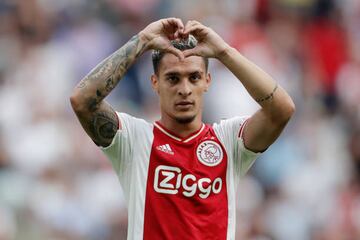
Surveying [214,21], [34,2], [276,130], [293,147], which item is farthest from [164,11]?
[276,130]

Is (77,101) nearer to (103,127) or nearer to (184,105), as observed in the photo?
(103,127)

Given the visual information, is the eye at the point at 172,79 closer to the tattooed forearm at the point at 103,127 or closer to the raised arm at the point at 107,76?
the raised arm at the point at 107,76

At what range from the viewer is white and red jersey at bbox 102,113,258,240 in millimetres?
7723

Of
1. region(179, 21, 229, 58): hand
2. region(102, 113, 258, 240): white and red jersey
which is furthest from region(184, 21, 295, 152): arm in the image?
region(102, 113, 258, 240): white and red jersey

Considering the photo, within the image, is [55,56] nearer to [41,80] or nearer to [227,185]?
[41,80]

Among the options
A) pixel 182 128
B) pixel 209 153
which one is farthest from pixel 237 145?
pixel 182 128

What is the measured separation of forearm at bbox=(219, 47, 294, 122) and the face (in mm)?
233

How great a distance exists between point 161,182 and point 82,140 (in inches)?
231

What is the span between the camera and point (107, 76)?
7727 millimetres

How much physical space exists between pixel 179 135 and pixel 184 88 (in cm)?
38

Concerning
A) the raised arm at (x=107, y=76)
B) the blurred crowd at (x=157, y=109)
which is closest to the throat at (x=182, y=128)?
the raised arm at (x=107, y=76)

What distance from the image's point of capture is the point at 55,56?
14.8 m

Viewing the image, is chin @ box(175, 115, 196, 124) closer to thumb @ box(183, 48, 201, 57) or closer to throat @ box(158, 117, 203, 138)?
throat @ box(158, 117, 203, 138)

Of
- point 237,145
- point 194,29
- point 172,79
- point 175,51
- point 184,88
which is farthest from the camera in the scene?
point 237,145
